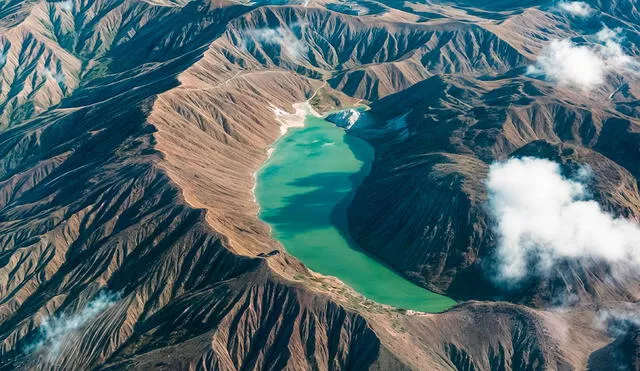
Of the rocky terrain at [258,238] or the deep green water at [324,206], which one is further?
the deep green water at [324,206]

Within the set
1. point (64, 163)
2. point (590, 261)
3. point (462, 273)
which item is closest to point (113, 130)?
point (64, 163)

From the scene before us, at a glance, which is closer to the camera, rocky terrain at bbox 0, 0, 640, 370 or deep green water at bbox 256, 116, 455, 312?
rocky terrain at bbox 0, 0, 640, 370

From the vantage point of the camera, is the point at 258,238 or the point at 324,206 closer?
the point at 258,238

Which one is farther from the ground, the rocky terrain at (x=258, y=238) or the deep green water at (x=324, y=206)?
the rocky terrain at (x=258, y=238)

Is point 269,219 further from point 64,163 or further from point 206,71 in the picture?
point 206,71

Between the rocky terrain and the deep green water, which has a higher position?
the rocky terrain
